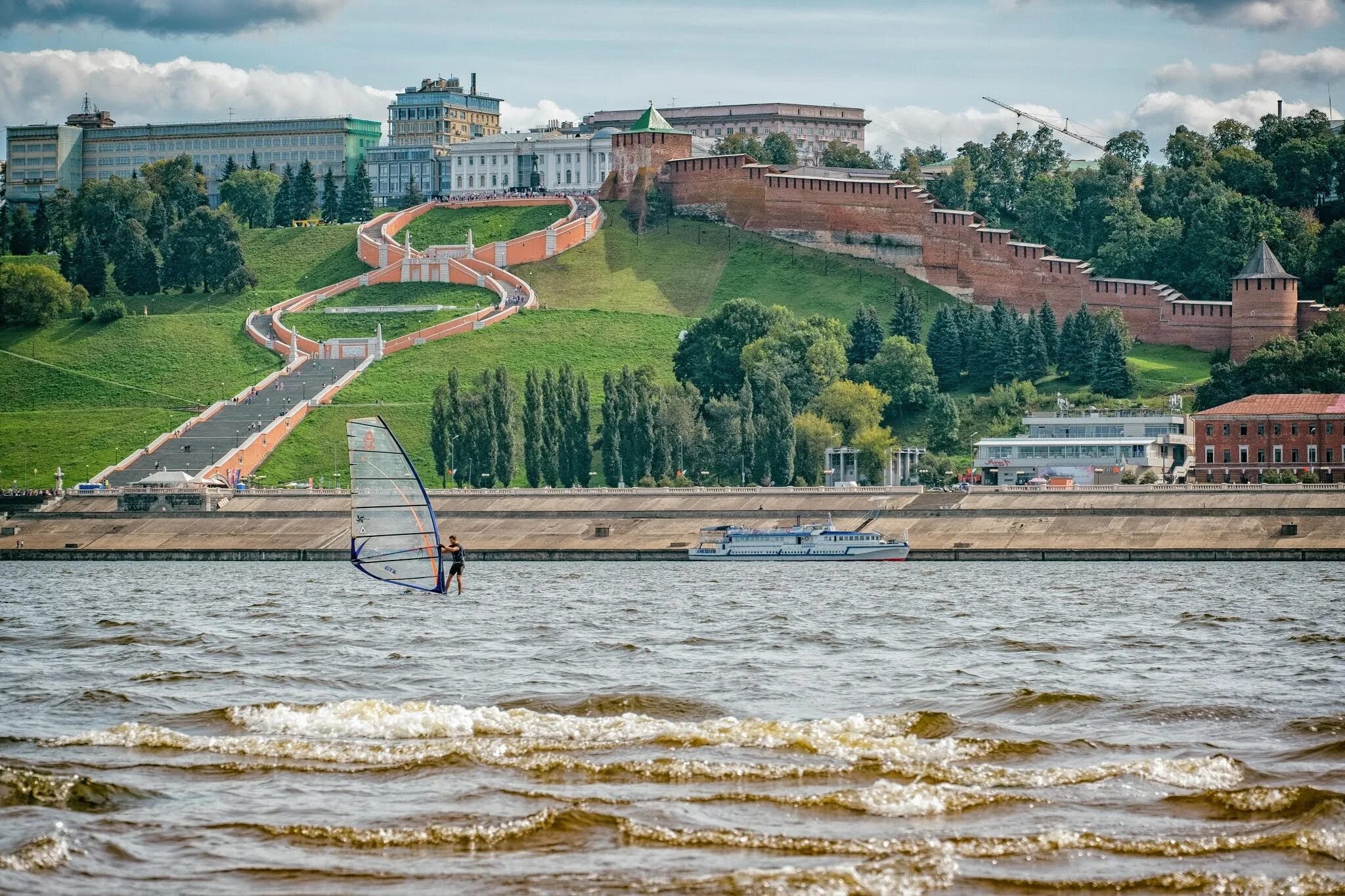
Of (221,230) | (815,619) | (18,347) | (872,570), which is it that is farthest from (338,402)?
(815,619)

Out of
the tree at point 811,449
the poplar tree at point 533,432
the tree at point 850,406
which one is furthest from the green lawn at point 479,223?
the tree at point 811,449

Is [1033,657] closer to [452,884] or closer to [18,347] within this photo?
[452,884]

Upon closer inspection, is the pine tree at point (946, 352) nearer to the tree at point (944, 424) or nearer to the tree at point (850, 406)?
the tree at point (944, 424)

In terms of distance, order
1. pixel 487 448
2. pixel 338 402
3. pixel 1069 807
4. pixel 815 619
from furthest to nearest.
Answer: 1. pixel 338 402
2. pixel 487 448
3. pixel 815 619
4. pixel 1069 807

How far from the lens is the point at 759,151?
14388 centimetres

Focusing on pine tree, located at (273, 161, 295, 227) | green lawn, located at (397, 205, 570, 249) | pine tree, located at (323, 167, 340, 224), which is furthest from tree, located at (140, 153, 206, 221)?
green lawn, located at (397, 205, 570, 249)

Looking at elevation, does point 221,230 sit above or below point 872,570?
above

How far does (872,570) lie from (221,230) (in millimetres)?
73628

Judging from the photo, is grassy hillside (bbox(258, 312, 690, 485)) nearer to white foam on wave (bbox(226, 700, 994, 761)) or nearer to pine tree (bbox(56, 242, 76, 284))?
pine tree (bbox(56, 242, 76, 284))

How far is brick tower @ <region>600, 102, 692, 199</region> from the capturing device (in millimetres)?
126188

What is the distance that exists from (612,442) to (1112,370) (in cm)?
2629

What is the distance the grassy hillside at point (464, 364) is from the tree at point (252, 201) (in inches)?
1573

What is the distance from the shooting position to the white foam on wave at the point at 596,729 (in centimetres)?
2227

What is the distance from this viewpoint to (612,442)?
8400 centimetres
